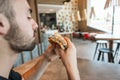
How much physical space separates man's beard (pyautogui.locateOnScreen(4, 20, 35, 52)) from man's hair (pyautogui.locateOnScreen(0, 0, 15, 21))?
0.03 meters

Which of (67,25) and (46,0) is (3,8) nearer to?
(46,0)

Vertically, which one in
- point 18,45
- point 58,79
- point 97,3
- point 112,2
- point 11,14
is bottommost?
point 58,79

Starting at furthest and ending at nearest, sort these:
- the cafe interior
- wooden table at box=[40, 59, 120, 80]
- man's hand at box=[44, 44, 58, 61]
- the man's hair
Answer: the cafe interior, wooden table at box=[40, 59, 120, 80], man's hand at box=[44, 44, 58, 61], the man's hair

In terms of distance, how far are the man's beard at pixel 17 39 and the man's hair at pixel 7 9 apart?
25 millimetres

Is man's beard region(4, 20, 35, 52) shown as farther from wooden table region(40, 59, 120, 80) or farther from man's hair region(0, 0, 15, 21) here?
wooden table region(40, 59, 120, 80)

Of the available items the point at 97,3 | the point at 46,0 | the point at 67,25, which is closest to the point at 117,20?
the point at 97,3

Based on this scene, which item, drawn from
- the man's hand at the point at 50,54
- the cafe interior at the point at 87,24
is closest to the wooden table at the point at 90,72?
Answer: the man's hand at the point at 50,54

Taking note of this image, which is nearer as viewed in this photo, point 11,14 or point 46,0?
point 11,14

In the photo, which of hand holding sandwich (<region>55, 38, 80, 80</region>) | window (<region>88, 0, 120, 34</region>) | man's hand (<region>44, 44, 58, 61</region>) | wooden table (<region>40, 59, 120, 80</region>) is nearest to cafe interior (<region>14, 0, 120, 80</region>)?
window (<region>88, 0, 120, 34</region>)

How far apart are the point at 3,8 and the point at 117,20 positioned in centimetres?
710

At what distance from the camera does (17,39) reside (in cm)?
62

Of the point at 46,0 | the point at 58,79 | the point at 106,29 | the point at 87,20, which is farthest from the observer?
the point at 87,20

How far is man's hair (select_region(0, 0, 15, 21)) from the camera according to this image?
572mm

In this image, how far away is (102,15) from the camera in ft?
25.8
